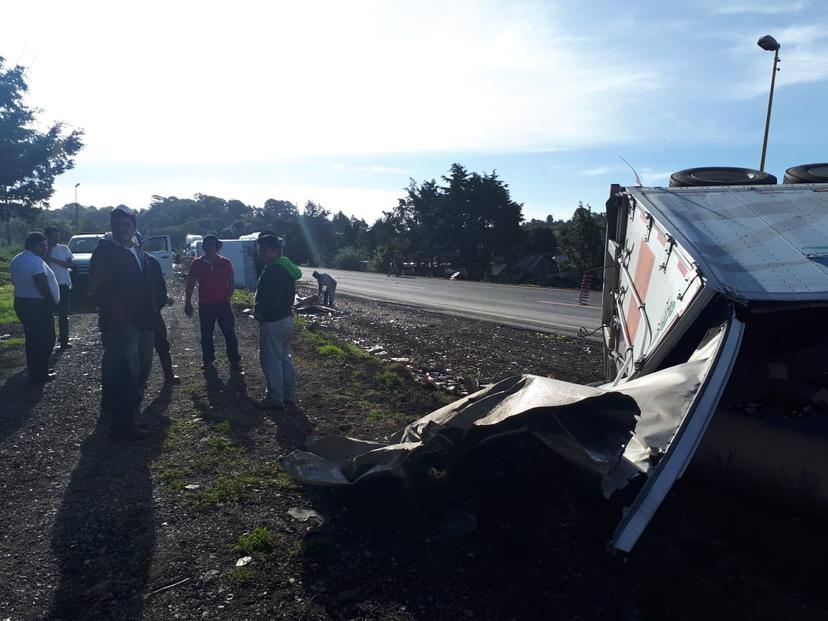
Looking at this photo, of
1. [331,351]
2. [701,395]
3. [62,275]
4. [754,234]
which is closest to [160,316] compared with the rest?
[331,351]

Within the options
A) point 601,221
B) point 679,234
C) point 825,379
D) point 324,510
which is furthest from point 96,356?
point 601,221

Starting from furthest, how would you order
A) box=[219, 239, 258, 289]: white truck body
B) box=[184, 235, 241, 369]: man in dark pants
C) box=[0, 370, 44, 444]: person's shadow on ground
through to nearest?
box=[219, 239, 258, 289]: white truck body < box=[184, 235, 241, 369]: man in dark pants < box=[0, 370, 44, 444]: person's shadow on ground

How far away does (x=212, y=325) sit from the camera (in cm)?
826

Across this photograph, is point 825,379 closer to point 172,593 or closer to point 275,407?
point 172,593

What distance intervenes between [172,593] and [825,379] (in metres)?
4.16

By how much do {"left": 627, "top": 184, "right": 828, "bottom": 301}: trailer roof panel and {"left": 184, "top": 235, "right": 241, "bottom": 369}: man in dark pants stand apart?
508cm

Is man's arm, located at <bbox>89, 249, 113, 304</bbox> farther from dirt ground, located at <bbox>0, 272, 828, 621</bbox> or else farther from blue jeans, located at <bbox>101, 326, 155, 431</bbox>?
dirt ground, located at <bbox>0, 272, 828, 621</bbox>

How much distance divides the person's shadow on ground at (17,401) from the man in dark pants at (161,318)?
1250 millimetres

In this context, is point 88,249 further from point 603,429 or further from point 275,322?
point 603,429

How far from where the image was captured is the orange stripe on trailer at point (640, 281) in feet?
17.7

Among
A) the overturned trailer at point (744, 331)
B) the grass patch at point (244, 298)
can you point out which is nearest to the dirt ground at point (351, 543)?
the overturned trailer at point (744, 331)

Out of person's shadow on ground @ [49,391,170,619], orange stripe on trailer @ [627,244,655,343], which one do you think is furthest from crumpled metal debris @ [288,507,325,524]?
orange stripe on trailer @ [627,244,655,343]

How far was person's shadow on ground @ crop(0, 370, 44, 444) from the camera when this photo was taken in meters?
5.67

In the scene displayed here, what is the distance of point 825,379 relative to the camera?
4262 mm
